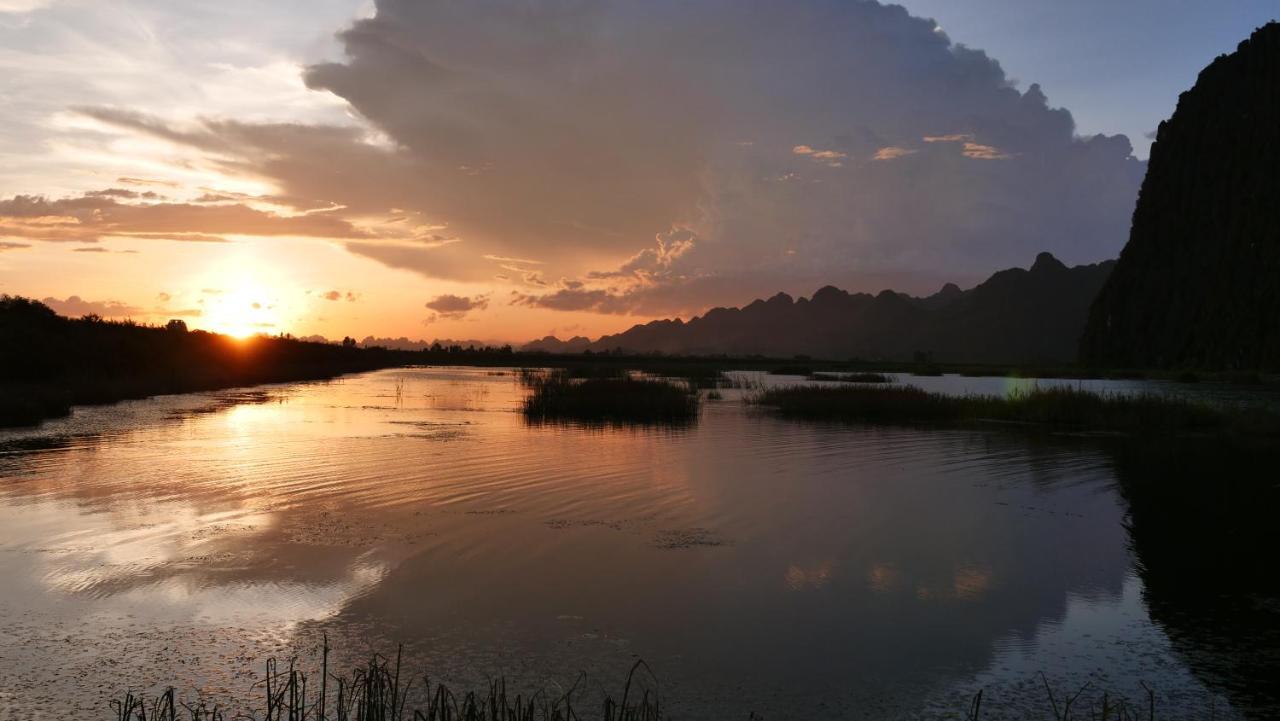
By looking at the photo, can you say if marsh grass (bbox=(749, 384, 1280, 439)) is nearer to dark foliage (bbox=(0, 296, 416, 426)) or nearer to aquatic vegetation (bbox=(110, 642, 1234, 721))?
aquatic vegetation (bbox=(110, 642, 1234, 721))

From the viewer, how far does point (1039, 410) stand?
38000mm

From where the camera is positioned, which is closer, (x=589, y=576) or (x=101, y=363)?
(x=589, y=576)

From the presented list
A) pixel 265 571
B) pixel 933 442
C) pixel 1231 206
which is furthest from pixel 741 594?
pixel 1231 206

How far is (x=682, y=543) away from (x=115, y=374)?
2002 inches

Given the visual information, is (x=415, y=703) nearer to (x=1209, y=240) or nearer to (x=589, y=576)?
(x=589, y=576)

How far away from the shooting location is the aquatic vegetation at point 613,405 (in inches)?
1447

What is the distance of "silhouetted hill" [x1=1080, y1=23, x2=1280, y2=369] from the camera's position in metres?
119

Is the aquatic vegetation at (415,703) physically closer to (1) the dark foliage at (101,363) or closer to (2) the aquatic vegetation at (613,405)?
(2) the aquatic vegetation at (613,405)

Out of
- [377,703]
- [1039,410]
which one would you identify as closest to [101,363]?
[1039,410]

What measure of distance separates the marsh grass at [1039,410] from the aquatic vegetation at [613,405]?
5840 mm

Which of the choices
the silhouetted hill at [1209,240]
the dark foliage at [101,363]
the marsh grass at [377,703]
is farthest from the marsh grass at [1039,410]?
the silhouetted hill at [1209,240]

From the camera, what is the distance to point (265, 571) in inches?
455

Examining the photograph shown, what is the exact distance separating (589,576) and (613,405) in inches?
1091

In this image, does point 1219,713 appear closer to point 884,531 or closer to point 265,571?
point 884,531
